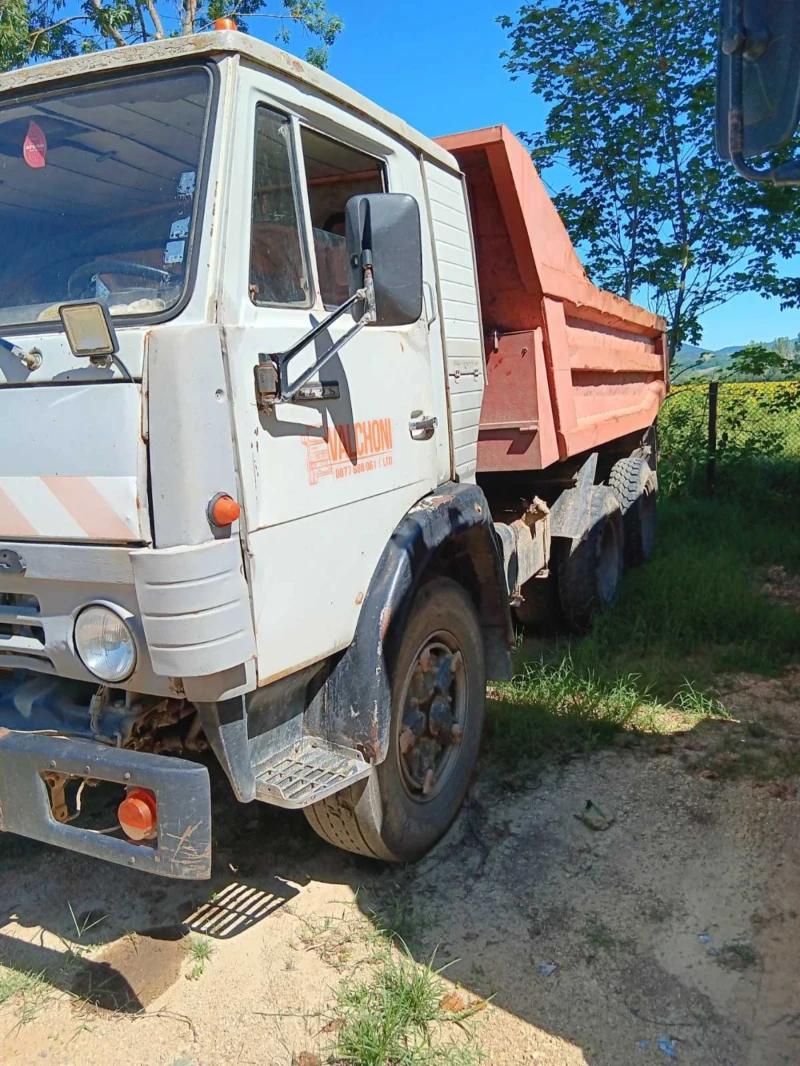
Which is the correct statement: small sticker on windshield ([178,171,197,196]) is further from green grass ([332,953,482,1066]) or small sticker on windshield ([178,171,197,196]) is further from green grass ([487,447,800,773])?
green grass ([487,447,800,773])

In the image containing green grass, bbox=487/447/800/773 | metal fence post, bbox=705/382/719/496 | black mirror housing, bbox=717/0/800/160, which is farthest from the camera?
metal fence post, bbox=705/382/719/496

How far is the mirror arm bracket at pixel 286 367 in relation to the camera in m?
2.16

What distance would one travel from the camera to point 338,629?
252cm

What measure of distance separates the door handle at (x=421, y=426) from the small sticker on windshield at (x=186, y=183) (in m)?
1.06

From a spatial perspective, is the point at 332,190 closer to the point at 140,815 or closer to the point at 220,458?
the point at 220,458

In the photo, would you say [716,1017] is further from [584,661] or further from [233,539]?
[584,661]

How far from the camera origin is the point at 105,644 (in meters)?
2.10

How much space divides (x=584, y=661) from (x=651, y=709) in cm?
60

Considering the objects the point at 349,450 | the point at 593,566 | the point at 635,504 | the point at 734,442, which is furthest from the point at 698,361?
the point at 349,450

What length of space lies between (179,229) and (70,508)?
2.59 ft

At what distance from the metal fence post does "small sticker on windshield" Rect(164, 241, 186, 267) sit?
827 cm

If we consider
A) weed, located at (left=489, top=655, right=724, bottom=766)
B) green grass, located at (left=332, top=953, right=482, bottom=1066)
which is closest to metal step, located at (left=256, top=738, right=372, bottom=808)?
green grass, located at (left=332, top=953, right=482, bottom=1066)

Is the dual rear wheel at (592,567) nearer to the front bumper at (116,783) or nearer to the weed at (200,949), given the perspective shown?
the weed at (200,949)

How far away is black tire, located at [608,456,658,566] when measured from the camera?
630 centimetres
